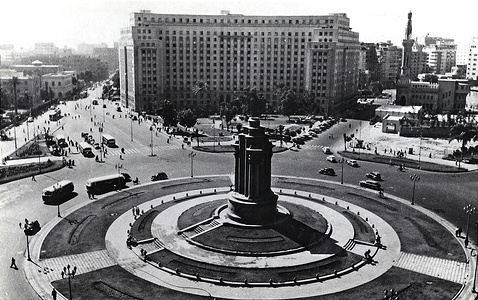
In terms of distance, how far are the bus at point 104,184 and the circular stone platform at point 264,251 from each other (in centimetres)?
1048

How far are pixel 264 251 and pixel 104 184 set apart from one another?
3534 cm

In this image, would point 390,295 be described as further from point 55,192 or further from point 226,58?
point 226,58

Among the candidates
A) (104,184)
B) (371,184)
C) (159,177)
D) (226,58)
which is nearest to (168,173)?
(159,177)

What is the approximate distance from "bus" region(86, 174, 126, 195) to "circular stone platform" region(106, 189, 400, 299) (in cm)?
1048

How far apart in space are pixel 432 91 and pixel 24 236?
178187mm

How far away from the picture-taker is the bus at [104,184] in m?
79.8

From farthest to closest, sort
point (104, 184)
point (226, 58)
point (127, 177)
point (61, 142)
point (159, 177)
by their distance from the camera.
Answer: point (226, 58), point (61, 142), point (127, 177), point (159, 177), point (104, 184)

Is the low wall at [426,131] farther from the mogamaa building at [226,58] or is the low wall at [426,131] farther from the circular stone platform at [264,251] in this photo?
the circular stone platform at [264,251]

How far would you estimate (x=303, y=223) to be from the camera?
66625 mm

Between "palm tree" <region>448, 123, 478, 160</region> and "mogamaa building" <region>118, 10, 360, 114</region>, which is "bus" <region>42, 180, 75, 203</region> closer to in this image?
"palm tree" <region>448, 123, 478, 160</region>

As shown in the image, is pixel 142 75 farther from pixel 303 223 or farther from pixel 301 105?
pixel 303 223

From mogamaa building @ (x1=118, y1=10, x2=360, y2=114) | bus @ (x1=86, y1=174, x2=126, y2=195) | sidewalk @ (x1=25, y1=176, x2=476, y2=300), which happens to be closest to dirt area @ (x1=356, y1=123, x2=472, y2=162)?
mogamaa building @ (x1=118, y1=10, x2=360, y2=114)

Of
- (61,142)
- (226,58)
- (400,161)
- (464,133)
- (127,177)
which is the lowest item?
(127,177)

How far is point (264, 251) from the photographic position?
5769cm
